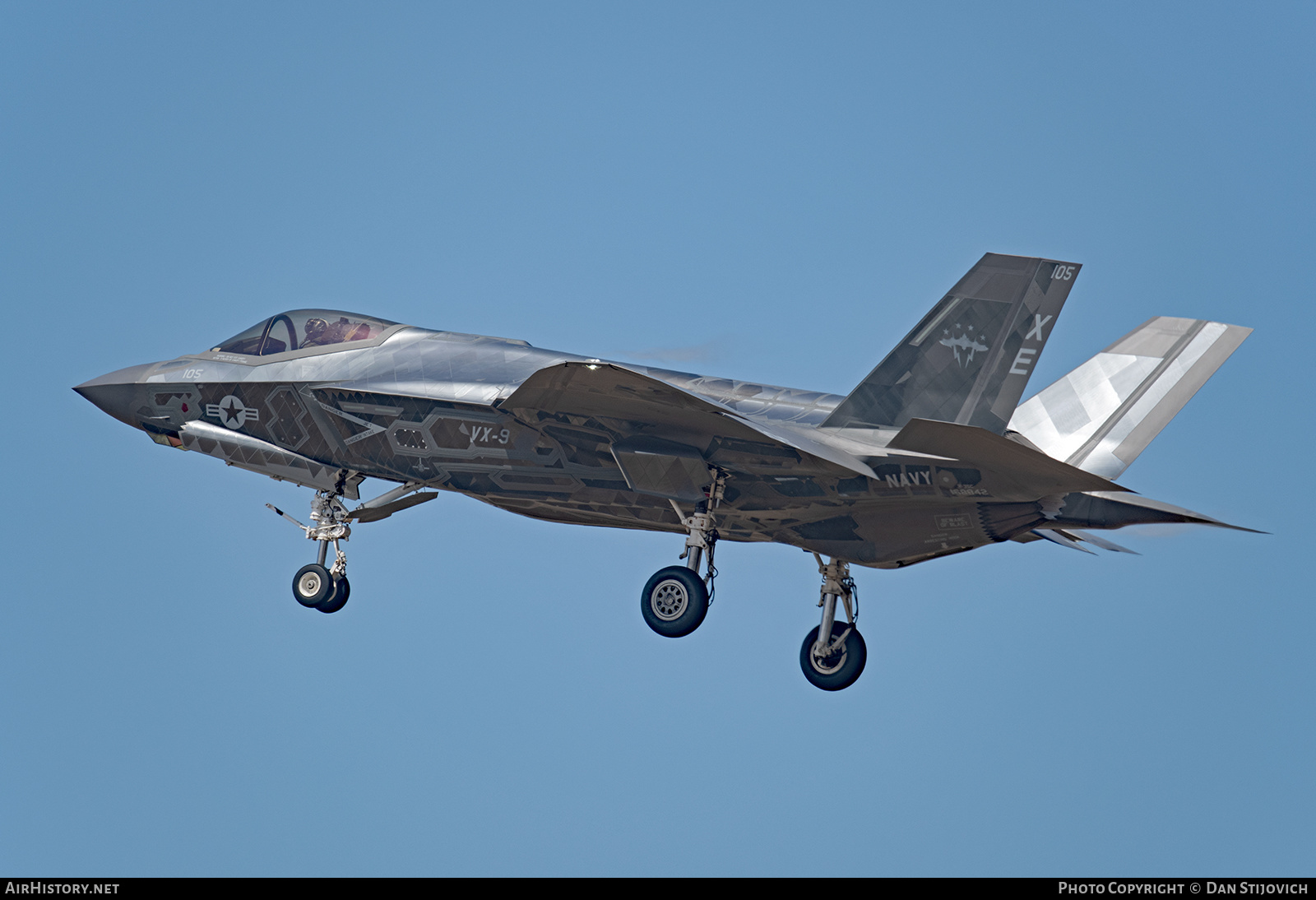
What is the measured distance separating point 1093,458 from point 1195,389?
2.05 metres

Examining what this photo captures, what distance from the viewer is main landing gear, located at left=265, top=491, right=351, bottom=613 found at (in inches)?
1038

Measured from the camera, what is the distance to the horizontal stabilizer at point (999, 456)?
67.5 ft

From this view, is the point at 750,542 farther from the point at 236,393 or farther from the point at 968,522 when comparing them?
the point at 236,393

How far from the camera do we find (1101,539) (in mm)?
25859

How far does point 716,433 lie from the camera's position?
23219 mm

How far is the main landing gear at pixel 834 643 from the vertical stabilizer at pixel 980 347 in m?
4.03

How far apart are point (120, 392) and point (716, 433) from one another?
10661 mm

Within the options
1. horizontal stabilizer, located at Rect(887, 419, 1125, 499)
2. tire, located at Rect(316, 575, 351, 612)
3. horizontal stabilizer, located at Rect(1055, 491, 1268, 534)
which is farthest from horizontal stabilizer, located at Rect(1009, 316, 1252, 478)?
tire, located at Rect(316, 575, 351, 612)

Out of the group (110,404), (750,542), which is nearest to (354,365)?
(110,404)

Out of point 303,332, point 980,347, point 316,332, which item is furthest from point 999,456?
point 303,332

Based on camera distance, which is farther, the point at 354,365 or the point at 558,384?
the point at 354,365

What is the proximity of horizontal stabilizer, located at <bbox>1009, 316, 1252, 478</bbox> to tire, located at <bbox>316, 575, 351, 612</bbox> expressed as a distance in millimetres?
10643
